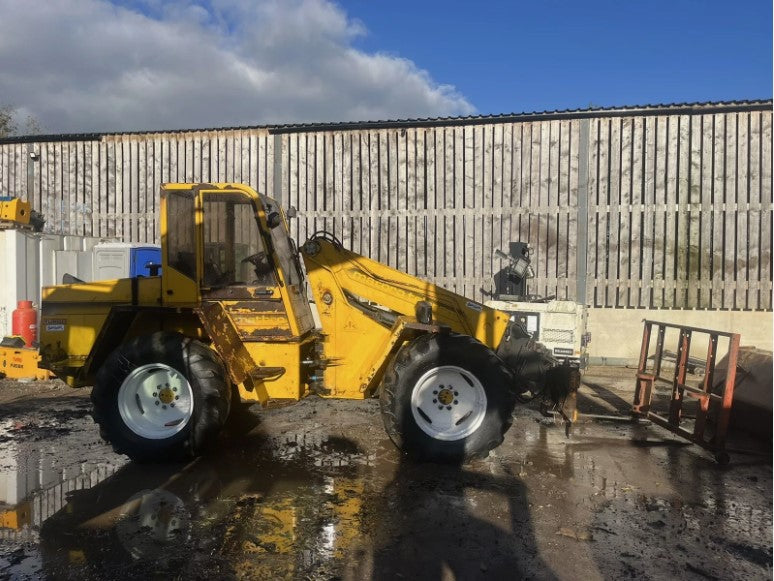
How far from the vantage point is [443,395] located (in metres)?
5.57

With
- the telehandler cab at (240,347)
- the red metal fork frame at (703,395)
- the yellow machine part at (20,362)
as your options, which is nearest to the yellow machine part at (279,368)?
the telehandler cab at (240,347)

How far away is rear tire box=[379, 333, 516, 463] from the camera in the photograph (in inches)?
213

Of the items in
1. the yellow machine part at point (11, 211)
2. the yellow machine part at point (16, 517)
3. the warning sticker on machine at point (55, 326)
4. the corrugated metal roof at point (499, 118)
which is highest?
the corrugated metal roof at point (499, 118)

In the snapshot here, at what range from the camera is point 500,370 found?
545cm

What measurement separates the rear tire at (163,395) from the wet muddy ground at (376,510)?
0.26 m

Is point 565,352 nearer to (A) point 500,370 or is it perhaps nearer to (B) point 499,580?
(A) point 500,370

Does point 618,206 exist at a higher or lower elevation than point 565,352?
higher

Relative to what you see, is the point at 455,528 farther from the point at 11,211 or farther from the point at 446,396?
the point at 11,211

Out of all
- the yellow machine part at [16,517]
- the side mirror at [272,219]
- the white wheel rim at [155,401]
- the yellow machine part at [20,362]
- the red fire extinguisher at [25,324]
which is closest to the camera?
the yellow machine part at [16,517]

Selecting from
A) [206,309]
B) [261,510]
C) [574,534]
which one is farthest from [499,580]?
[206,309]

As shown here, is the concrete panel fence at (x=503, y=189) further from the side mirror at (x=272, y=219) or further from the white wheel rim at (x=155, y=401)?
the white wheel rim at (x=155, y=401)

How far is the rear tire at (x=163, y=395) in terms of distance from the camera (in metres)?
5.31

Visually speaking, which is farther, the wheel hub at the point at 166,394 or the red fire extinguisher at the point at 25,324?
the red fire extinguisher at the point at 25,324

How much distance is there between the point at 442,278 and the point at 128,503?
8.56m
